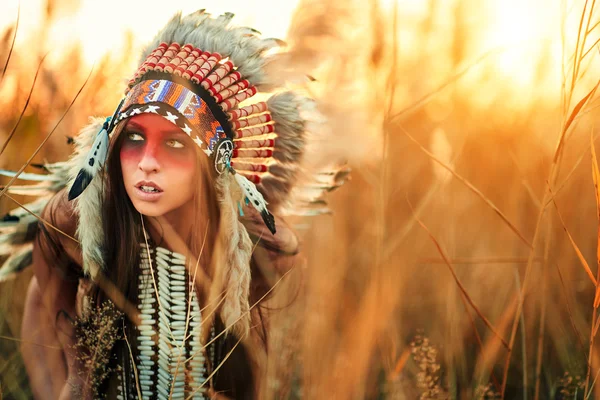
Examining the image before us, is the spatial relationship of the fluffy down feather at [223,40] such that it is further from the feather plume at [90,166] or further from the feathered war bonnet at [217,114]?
the feather plume at [90,166]

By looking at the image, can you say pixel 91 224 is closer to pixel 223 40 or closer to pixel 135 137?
pixel 135 137

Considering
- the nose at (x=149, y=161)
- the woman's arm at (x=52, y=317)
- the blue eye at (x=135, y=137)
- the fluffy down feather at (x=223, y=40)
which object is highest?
the fluffy down feather at (x=223, y=40)

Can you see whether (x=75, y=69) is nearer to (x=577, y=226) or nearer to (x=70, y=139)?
(x=70, y=139)

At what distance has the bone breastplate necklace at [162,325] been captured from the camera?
117 cm

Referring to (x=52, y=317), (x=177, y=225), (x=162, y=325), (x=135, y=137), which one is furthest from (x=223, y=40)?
(x=52, y=317)

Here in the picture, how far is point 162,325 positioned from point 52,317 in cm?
30

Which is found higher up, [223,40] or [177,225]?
[223,40]

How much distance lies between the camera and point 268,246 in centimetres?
135

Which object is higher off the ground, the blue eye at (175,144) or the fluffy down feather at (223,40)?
the fluffy down feather at (223,40)

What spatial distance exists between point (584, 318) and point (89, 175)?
1.41m

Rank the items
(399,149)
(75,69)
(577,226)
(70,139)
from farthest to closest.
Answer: (399,149)
(577,226)
(75,69)
(70,139)

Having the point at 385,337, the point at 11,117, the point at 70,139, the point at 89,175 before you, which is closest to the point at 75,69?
the point at 11,117

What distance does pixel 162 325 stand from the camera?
1156 millimetres

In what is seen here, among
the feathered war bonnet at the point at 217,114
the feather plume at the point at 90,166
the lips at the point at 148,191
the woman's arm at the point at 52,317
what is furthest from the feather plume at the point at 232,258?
the woman's arm at the point at 52,317
